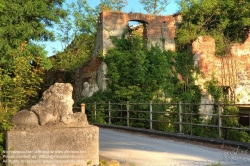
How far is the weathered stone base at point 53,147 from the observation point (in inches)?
231

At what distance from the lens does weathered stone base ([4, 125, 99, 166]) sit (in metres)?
5.86

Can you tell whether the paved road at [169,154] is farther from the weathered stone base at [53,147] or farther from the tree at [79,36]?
the tree at [79,36]

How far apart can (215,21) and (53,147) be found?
21.5m

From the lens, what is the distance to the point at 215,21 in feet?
83.4

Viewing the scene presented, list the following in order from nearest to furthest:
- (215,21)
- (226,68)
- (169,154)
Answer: (169,154) < (226,68) < (215,21)

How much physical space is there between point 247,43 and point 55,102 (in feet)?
61.3

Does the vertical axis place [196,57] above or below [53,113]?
above

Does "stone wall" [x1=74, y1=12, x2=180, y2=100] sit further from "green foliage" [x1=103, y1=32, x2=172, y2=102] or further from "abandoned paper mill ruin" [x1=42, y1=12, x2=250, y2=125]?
"green foliage" [x1=103, y1=32, x2=172, y2=102]

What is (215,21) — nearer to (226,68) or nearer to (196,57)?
(226,68)

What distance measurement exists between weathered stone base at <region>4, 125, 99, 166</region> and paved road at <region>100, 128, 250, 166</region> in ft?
4.49

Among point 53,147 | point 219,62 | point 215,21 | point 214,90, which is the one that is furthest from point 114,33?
point 53,147

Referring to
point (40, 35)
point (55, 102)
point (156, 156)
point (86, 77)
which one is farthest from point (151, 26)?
point (55, 102)

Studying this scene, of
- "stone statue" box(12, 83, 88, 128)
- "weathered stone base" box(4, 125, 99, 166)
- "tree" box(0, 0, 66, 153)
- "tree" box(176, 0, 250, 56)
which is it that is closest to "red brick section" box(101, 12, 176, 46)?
"tree" box(176, 0, 250, 56)

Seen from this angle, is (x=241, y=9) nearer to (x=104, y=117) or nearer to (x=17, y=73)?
(x=104, y=117)
